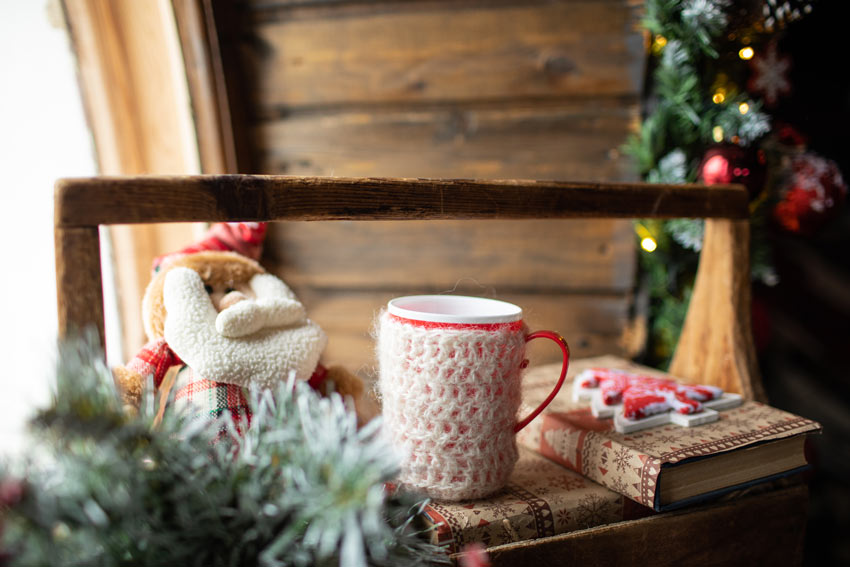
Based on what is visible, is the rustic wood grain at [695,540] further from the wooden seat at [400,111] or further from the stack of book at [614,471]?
the wooden seat at [400,111]

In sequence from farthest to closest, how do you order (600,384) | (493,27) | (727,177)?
(493,27) → (727,177) → (600,384)

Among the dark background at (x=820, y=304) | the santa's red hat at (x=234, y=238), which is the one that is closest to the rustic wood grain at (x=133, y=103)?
the santa's red hat at (x=234, y=238)

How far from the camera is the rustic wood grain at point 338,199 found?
0.42 m

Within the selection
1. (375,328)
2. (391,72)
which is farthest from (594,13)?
(375,328)

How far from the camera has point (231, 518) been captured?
0.36m

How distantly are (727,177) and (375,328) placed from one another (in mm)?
704

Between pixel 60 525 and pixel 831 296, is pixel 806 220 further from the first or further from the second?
pixel 60 525

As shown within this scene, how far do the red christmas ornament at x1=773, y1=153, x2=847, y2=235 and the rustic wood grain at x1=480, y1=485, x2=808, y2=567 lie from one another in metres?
0.57

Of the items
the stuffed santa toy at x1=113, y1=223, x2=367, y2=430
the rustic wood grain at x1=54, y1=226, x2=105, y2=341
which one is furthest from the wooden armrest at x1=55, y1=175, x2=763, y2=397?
the stuffed santa toy at x1=113, y1=223, x2=367, y2=430

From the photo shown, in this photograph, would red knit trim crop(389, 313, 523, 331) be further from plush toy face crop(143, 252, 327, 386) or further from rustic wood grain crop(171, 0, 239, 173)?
rustic wood grain crop(171, 0, 239, 173)

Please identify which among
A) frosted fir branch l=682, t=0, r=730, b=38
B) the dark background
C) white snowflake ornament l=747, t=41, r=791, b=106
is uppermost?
frosted fir branch l=682, t=0, r=730, b=38

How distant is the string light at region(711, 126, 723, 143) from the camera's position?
3.41 feet

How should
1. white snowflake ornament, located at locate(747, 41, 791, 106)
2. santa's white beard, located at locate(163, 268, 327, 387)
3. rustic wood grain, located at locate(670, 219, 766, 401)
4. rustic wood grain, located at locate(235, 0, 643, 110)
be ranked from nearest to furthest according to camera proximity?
santa's white beard, located at locate(163, 268, 327, 387), rustic wood grain, located at locate(670, 219, 766, 401), white snowflake ornament, located at locate(747, 41, 791, 106), rustic wood grain, located at locate(235, 0, 643, 110)

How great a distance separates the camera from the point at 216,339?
52 centimetres
